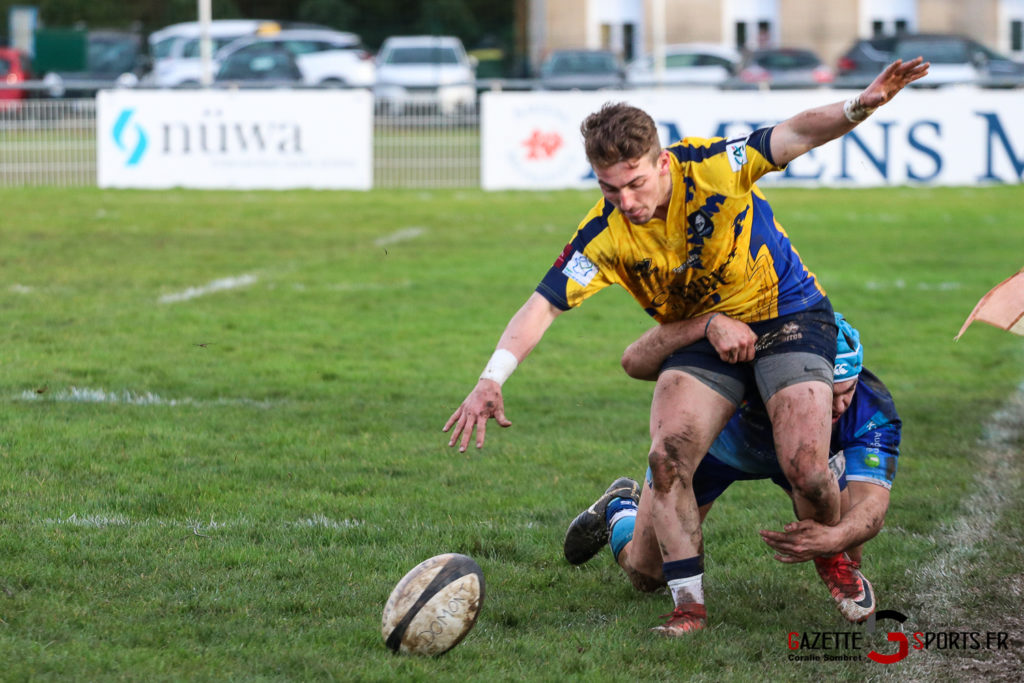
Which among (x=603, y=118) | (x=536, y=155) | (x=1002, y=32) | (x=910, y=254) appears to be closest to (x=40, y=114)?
(x=536, y=155)

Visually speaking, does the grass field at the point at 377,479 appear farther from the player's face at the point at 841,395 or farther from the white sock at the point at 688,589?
the player's face at the point at 841,395

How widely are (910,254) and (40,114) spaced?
42.9 ft

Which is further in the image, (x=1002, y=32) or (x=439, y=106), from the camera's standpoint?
(x=1002, y=32)

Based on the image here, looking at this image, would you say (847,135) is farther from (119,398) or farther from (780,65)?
(780,65)

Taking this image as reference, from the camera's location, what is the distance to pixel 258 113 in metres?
19.5

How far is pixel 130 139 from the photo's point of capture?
1959cm

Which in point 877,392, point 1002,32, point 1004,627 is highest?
point 1002,32

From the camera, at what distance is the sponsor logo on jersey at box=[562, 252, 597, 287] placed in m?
4.38

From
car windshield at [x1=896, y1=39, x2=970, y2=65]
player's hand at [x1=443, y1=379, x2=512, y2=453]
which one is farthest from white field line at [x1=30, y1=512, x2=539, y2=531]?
car windshield at [x1=896, y1=39, x2=970, y2=65]

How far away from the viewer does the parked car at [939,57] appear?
32969mm

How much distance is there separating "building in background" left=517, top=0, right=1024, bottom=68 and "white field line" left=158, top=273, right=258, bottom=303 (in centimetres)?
3049

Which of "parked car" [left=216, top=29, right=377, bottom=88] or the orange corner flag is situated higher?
"parked car" [left=216, top=29, right=377, bottom=88]

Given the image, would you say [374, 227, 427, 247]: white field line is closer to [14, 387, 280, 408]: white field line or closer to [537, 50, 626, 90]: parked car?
[14, 387, 280, 408]: white field line

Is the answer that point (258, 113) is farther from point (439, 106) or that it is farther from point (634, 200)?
point (634, 200)
